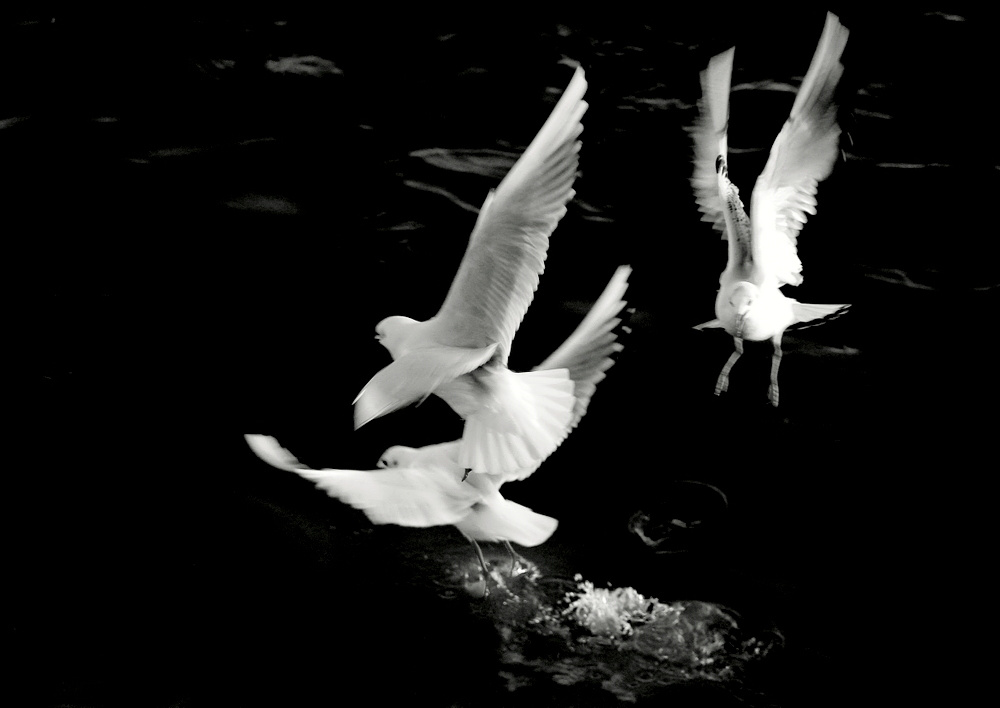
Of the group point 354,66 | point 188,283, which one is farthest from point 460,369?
point 354,66

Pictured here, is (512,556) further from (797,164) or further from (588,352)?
(797,164)

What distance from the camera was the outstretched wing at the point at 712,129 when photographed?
15.4 feet

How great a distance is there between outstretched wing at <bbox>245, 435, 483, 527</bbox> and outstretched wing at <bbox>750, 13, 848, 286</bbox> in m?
1.86

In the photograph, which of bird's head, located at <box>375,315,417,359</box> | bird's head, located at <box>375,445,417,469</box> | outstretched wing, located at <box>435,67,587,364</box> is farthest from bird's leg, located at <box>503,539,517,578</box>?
bird's head, located at <box>375,315,417,359</box>

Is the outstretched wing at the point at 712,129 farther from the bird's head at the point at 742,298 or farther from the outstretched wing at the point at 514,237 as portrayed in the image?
the outstretched wing at the point at 514,237

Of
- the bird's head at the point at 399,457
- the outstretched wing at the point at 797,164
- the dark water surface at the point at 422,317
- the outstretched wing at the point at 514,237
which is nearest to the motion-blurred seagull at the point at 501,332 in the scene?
the outstretched wing at the point at 514,237

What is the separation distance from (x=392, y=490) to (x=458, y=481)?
411 mm

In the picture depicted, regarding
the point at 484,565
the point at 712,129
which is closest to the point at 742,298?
the point at 712,129

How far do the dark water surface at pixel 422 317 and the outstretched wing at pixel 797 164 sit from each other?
72 centimetres

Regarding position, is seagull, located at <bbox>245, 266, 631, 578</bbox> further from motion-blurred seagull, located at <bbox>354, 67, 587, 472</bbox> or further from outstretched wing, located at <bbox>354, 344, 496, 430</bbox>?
outstretched wing, located at <bbox>354, 344, 496, 430</bbox>

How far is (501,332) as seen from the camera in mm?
4176

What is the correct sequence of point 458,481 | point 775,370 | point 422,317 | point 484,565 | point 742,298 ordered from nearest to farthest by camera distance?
point 458,481
point 484,565
point 742,298
point 775,370
point 422,317

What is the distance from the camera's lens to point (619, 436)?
5531 millimetres

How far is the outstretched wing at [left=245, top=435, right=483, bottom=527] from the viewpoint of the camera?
3.79 meters
